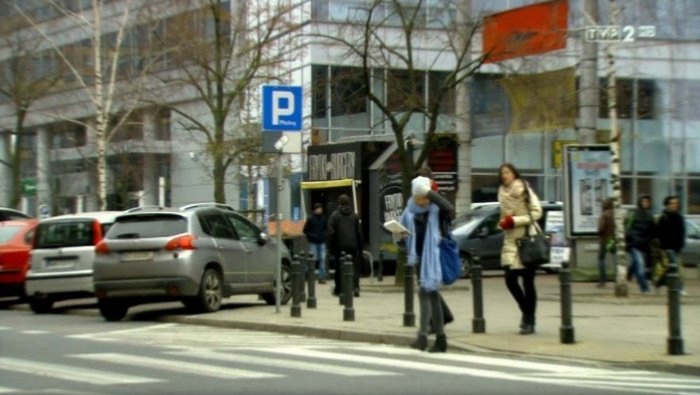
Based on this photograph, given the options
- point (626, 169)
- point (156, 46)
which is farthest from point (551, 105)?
point (626, 169)

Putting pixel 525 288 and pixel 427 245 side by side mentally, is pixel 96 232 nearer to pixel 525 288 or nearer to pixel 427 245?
pixel 525 288

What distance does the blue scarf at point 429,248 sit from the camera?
1270 cm

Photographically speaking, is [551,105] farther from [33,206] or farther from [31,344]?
[33,206]

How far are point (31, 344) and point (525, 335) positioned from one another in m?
5.74

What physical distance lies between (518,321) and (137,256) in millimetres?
5539

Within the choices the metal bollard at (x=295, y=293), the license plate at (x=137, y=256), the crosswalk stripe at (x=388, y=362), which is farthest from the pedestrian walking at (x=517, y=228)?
the license plate at (x=137, y=256)

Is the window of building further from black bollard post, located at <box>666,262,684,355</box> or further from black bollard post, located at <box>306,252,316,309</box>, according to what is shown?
black bollard post, located at <box>666,262,684,355</box>

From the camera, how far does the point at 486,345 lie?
1327 centimetres

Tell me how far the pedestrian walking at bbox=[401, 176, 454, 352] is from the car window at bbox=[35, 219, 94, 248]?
871 cm

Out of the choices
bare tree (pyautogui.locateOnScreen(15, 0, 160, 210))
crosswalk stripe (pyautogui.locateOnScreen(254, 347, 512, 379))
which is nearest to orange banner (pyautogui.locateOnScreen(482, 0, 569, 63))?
crosswalk stripe (pyautogui.locateOnScreen(254, 347, 512, 379))

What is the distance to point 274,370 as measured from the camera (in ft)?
37.3

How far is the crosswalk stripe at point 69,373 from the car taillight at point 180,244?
5.29 m

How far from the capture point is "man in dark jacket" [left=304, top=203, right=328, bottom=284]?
2714 centimetres

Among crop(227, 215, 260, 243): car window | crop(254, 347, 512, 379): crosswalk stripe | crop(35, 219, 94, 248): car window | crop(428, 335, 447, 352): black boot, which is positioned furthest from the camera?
crop(35, 219, 94, 248): car window
